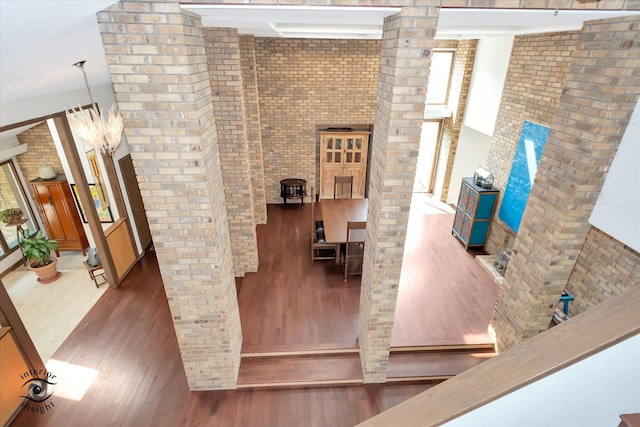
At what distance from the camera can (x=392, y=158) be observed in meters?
2.90

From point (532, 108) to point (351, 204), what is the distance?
3604mm

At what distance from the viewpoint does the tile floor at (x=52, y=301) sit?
4.85 metres

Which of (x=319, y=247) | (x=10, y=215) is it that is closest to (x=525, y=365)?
(x=319, y=247)

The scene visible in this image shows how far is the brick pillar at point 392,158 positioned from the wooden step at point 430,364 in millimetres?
390

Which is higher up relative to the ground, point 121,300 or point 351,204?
point 351,204

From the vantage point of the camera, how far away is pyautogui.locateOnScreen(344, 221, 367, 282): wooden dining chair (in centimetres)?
554

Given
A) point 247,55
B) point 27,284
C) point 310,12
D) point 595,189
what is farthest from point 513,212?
point 27,284

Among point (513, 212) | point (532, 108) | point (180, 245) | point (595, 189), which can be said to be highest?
point (532, 108)

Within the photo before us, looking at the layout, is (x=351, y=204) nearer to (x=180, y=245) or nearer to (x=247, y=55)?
(x=247, y=55)

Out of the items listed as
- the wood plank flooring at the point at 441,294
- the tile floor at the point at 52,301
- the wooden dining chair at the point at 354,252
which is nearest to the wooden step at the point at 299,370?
the wood plank flooring at the point at 441,294

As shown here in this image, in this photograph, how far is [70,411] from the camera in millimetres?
3770

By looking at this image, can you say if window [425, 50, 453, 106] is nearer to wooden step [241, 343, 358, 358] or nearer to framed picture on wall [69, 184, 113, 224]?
wooden step [241, 343, 358, 358]

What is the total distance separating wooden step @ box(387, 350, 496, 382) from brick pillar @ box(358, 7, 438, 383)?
1.28 feet

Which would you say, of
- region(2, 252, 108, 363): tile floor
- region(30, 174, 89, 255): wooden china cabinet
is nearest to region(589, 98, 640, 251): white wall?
region(2, 252, 108, 363): tile floor
